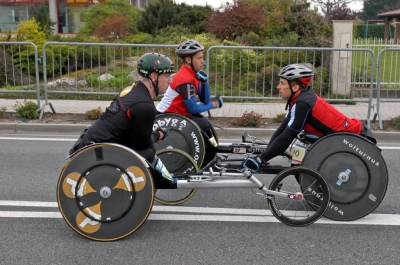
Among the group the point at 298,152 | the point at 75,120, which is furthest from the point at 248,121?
the point at 298,152

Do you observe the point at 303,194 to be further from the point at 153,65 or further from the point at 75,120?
the point at 75,120

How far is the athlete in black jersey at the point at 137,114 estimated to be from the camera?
174 inches

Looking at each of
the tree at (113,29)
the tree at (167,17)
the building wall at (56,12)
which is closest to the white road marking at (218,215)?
the tree at (167,17)

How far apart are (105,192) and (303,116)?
194cm

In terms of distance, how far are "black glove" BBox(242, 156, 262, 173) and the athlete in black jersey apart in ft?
3.04

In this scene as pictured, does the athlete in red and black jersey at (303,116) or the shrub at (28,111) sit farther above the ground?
the athlete in red and black jersey at (303,116)

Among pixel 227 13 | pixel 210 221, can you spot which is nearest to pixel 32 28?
pixel 227 13

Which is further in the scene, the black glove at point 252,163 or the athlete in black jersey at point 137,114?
the black glove at point 252,163

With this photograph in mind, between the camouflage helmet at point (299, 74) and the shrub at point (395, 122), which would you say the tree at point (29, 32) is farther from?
the camouflage helmet at point (299, 74)

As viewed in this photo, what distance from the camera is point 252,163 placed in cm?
488

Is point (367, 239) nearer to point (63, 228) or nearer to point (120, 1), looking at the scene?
point (63, 228)

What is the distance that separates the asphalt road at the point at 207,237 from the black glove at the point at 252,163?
547mm

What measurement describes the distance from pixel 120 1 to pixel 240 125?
21.2m

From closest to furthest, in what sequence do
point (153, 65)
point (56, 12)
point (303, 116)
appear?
point (153, 65) → point (303, 116) → point (56, 12)
